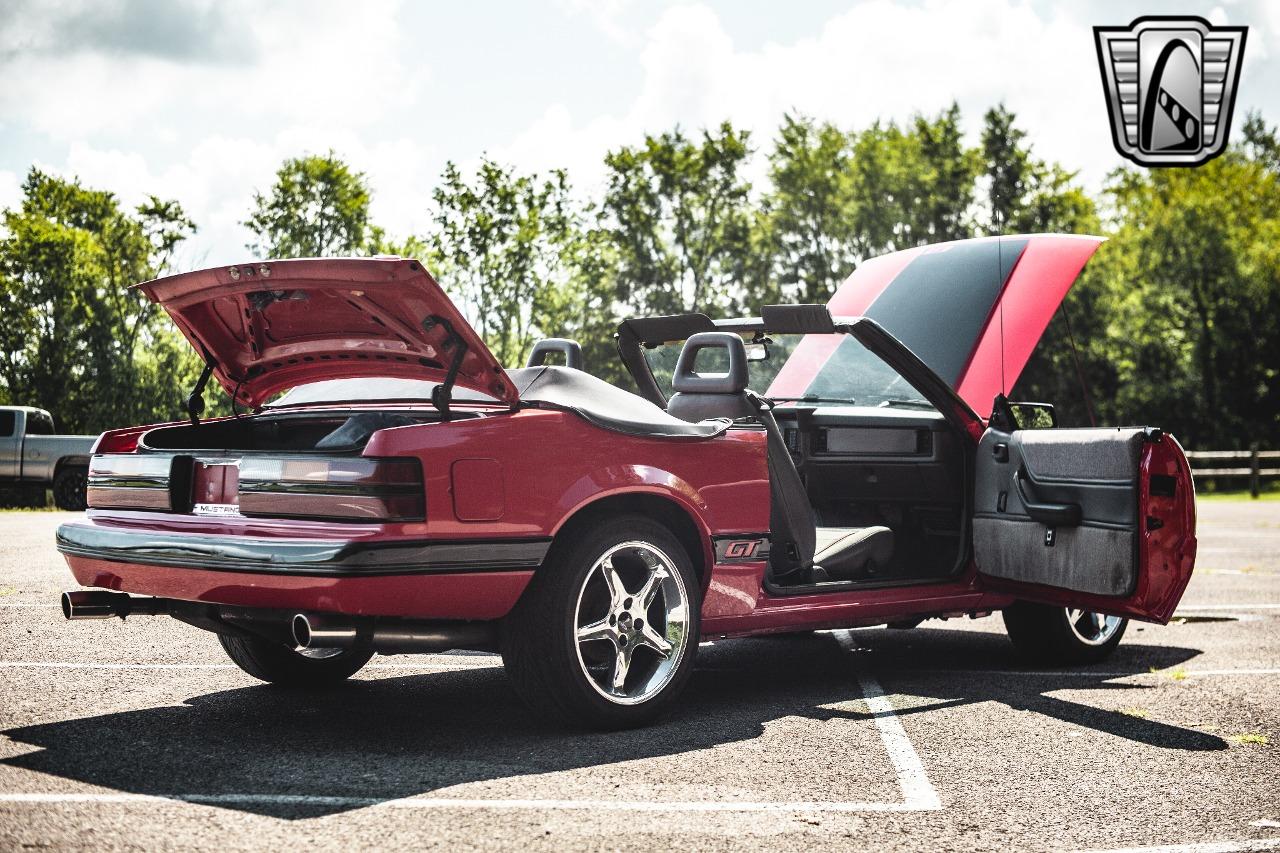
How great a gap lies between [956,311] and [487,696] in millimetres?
3372

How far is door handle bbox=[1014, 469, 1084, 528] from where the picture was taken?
5.85m

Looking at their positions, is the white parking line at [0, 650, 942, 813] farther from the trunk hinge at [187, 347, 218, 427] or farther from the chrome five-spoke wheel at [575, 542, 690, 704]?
the trunk hinge at [187, 347, 218, 427]

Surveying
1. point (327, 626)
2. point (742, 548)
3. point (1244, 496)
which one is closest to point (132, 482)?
point (327, 626)

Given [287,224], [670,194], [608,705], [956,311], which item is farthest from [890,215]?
[608,705]

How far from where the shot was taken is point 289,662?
5.89m

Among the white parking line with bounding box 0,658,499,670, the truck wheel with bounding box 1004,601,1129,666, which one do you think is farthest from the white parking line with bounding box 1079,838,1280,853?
the white parking line with bounding box 0,658,499,670

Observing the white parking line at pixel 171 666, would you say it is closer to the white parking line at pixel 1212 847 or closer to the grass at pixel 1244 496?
the white parking line at pixel 1212 847

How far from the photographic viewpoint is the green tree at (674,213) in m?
43.8

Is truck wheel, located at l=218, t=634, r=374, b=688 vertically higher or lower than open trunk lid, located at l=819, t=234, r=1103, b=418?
lower

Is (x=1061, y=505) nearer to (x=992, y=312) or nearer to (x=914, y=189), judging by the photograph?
(x=992, y=312)

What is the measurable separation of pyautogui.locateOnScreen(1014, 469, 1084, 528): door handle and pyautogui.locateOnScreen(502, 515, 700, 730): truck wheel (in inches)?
66.7

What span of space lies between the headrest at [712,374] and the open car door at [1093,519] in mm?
1405

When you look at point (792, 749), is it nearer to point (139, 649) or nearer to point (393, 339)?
point (393, 339)

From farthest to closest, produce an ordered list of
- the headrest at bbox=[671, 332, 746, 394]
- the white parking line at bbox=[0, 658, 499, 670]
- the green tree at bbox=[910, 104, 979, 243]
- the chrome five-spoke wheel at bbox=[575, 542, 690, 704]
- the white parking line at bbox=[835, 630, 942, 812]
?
the green tree at bbox=[910, 104, 979, 243] → the white parking line at bbox=[0, 658, 499, 670] → the headrest at bbox=[671, 332, 746, 394] → the chrome five-spoke wheel at bbox=[575, 542, 690, 704] → the white parking line at bbox=[835, 630, 942, 812]
